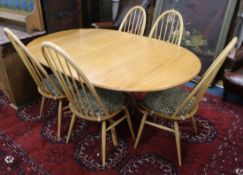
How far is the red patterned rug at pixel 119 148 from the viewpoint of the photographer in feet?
5.24

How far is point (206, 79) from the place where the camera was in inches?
52.5

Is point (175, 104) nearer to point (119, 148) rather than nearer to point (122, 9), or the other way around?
point (119, 148)

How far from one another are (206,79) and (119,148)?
2.93ft

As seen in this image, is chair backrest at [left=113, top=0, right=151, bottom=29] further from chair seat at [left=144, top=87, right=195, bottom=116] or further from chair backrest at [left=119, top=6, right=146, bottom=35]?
chair seat at [left=144, top=87, right=195, bottom=116]

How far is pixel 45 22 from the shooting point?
233 centimetres

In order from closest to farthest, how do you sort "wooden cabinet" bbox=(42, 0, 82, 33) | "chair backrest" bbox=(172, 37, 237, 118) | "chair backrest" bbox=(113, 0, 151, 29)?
"chair backrest" bbox=(172, 37, 237, 118) → "wooden cabinet" bbox=(42, 0, 82, 33) → "chair backrest" bbox=(113, 0, 151, 29)

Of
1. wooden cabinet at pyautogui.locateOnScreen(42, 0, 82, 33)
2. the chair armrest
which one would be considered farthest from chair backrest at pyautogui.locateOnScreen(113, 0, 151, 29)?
wooden cabinet at pyautogui.locateOnScreen(42, 0, 82, 33)

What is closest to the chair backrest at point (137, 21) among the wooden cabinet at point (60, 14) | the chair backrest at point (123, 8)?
the chair backrest at point (123, 8)

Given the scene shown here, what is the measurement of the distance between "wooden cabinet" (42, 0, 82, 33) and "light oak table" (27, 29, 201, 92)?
0.36 meters

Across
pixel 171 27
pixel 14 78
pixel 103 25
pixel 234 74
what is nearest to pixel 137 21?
pixel 103 25

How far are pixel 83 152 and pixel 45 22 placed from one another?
4.82 feet

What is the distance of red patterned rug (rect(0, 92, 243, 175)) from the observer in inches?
62.9

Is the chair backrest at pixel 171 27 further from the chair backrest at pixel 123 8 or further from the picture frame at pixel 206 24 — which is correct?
the chair backrest at pixel 123 8

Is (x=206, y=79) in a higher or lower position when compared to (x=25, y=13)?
lower
